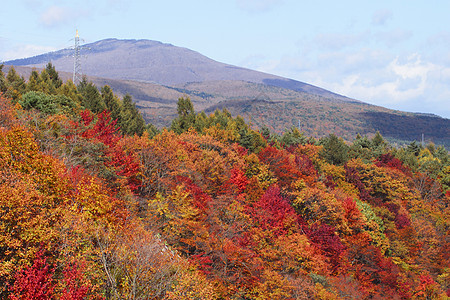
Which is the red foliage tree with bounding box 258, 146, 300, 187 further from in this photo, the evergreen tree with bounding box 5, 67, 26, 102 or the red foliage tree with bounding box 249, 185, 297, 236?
the evergreen tree with bounding box 5, 67, 26, 102

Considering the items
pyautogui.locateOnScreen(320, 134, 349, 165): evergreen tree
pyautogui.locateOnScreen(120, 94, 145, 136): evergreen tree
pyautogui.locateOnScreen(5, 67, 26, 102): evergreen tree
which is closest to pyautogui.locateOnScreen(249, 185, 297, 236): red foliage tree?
pyautogui.locateOnScreen(120, 94, 145, 136): evergreen tree

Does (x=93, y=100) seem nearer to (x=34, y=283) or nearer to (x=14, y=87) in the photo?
(x=14, y=87)

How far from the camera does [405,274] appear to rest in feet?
168

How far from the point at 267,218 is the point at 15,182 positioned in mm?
30164

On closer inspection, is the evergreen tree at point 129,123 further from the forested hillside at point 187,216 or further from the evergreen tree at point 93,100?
the evergreen tree at point 93,100

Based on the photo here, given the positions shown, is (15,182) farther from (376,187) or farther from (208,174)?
(376,187)

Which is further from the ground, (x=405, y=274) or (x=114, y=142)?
(x=114, y=142)

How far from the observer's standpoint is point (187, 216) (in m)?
34.1

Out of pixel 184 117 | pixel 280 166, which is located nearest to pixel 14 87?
pixel 184 117

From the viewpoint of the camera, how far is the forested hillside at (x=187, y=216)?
18031 mm

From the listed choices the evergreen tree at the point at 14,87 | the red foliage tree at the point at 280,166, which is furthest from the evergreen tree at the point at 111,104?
the red foliage tree at the point at 280,166

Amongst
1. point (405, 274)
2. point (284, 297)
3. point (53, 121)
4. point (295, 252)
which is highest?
point (53, 121)

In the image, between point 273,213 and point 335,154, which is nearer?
point 273,213

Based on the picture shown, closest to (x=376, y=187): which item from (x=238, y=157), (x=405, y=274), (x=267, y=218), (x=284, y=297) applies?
(x=405, y=274)
